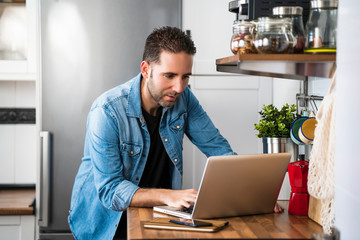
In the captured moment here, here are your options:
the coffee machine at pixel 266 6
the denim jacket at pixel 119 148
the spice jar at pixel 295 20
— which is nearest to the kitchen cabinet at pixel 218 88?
the denim jacket at pixel 119 148

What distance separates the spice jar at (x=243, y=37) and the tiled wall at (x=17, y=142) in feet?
6.75

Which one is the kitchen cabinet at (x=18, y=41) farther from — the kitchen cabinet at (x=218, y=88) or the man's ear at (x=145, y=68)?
the man's ear at (x=145, y=68)

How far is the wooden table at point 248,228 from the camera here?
1.32 meters

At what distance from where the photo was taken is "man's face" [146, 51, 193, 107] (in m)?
1.79

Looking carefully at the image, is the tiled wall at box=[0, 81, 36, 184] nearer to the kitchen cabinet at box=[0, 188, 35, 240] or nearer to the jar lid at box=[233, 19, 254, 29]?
the kitchen cabinet at box=[0, 188, 35, 240]

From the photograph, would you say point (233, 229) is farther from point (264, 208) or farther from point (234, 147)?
point (234, 147)

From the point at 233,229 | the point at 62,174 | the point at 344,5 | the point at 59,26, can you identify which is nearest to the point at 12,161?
the point at 62,174

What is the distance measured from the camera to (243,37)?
1570 mm

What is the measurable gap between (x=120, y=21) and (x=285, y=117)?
1.18 metres

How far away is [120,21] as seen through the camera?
2.70 meters

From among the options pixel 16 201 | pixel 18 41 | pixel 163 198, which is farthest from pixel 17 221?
pixel 163 198

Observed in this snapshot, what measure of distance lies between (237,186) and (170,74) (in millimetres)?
517

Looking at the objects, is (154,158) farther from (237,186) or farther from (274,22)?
(274,22)

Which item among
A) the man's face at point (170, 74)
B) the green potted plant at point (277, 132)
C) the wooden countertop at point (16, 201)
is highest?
the man's face at point (170, 74)
